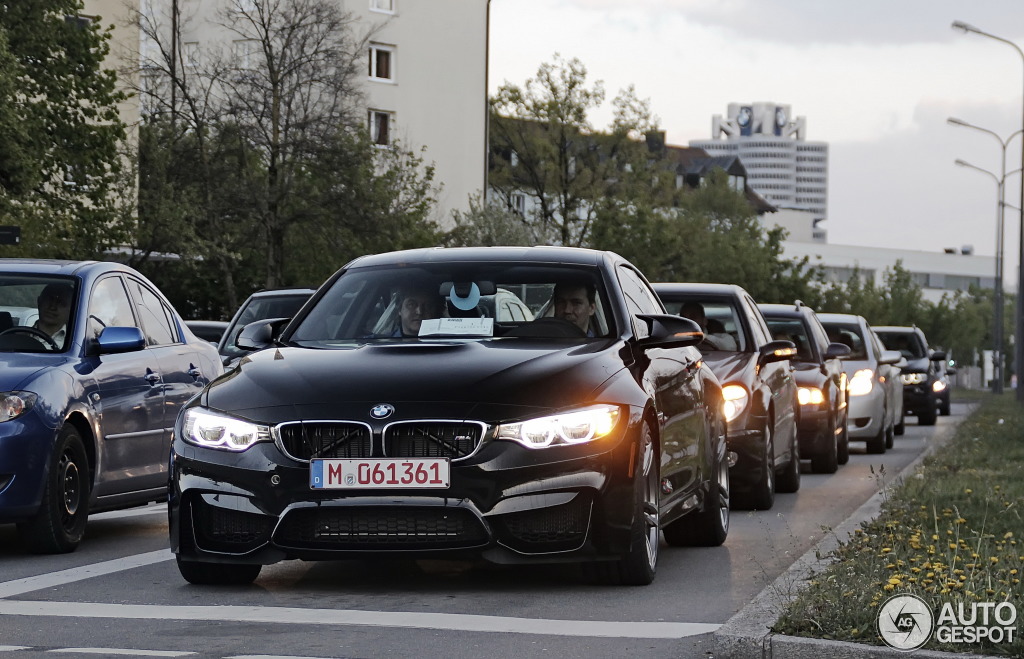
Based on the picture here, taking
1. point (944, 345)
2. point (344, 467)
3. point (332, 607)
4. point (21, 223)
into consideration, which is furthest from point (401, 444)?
point (944, 345)

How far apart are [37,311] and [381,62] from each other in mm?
64192

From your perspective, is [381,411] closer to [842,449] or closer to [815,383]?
[815,383]

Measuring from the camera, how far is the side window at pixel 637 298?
904cm

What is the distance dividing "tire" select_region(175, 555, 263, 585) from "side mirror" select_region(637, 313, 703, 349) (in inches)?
82.3

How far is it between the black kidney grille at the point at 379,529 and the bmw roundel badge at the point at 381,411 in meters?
0.38

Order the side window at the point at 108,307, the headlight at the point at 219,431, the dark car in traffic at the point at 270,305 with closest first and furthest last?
the headlight at the point at 219,431
the side window at the point at 108,307
the dark car in traffic at the point at 270,305

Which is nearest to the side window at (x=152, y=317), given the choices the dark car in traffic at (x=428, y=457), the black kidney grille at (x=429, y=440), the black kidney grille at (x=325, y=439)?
the dark car in traffic at (x=428, y=457)

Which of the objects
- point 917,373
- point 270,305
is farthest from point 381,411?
point 917,373

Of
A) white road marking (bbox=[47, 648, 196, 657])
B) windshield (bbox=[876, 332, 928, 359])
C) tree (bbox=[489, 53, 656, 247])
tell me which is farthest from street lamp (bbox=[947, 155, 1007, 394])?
white road marking (bbox=[47, 648, 196, 657])

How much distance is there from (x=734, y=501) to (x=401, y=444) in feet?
20.8

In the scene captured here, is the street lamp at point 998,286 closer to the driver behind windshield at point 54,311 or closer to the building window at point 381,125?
the building window at point 381,125

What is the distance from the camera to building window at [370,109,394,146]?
72.5 metres

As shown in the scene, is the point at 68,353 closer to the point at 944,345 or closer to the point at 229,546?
the point at 229,546

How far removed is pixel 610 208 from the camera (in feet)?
249
